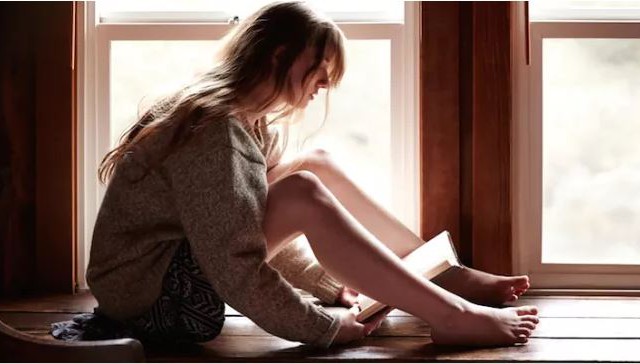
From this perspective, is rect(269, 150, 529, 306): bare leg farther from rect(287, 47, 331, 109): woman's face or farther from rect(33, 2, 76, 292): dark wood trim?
rect(33, 2, 76, 292): dark wood trim

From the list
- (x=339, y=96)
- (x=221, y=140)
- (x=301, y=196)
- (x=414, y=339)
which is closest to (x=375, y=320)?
(x=414, y=339)

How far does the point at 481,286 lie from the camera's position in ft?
6.47

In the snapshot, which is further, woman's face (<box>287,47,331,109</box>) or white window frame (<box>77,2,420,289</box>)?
white window frame (<box>77,2,420,289</box>)

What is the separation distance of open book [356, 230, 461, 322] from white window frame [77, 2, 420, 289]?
11.5 inches

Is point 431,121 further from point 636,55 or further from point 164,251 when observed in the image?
point 164,251

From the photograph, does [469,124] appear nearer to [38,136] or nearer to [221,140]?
[221,140]

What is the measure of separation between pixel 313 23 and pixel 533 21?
714mm

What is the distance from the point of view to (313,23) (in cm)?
173

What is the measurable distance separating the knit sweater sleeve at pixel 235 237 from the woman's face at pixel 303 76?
18 centimetres

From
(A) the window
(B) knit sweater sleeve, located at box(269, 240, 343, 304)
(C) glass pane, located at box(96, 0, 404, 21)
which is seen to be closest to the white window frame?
(C) glass pane, located at box(96, 0, 404, 21)

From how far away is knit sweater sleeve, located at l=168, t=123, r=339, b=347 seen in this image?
1.58 meters

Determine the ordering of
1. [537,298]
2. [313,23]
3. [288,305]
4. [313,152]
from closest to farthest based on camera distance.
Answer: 1. [288,305]
2. [313,23]
3. [313,152]
4. [537,298]

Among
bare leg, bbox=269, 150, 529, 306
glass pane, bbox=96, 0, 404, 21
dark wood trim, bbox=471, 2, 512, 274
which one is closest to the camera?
bare leg, bbox=269, 150, 529, 306

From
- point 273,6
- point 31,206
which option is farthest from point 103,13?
point 273,6
